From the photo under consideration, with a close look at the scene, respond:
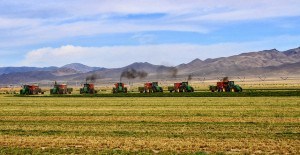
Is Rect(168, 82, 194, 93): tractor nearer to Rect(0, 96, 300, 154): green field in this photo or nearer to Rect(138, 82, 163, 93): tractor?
Rect(138, 82, 163, 93): tractor

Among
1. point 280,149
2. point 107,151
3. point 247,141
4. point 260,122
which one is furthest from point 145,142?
point 260,122

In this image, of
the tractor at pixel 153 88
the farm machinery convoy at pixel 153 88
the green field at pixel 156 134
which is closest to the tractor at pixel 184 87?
the farm machinery convoy at pixel 153 88

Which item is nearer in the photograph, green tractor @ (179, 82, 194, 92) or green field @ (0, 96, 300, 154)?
green field @ (0, 96, 300, 154)

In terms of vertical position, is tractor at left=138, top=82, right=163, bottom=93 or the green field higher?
tractor at left=138, top=82, right=163, bottom=93

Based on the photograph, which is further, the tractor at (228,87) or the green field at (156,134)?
the tractor at (228,87)

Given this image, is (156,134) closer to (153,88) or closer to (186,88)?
(186,88)

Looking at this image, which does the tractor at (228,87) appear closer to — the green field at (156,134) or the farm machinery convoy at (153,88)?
the farm machinery convoy at (153,88)

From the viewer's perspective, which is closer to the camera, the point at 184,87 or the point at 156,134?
the point at 156,134

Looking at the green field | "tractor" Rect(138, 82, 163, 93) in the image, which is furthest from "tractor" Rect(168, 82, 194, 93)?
the green field

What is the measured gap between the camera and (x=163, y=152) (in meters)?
19.6

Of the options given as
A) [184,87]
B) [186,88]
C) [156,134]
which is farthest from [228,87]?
[156,134]

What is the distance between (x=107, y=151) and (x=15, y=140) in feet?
19.6

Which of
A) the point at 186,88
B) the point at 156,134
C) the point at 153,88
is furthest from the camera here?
the point at 153,88

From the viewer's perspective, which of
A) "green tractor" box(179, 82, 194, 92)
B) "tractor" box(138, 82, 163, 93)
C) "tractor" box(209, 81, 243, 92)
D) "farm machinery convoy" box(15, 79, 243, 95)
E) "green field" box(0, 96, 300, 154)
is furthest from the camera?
"tractor" box(138, 82, 163, 93)
